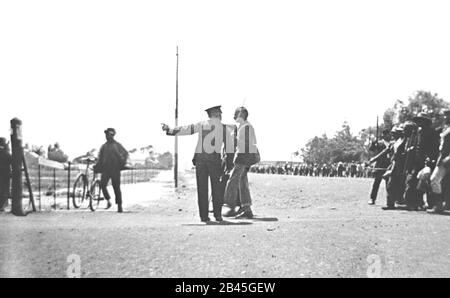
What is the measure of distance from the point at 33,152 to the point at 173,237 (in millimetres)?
4180

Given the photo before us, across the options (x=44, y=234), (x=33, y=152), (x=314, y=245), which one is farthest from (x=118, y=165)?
(x=314, y=245)

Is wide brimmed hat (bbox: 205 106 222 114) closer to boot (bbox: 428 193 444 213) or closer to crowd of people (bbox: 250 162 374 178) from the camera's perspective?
crowd of people (bbox: 250 162 374 178)

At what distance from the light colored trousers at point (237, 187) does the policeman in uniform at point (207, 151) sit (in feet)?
2.31

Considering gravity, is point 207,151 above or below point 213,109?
below

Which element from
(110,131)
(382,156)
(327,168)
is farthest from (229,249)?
(327,168)

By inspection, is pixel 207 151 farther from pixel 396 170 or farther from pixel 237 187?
pixel 396 170

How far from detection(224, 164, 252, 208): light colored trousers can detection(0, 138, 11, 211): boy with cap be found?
3.74 metres

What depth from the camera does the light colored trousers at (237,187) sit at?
866 centimetres

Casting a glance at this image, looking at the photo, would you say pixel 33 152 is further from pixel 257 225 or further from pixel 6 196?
pixel 257 225

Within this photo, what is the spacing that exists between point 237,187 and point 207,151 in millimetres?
1395

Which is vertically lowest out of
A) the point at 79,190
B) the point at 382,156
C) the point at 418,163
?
the point at 79,190

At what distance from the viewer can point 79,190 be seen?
11.8 m
